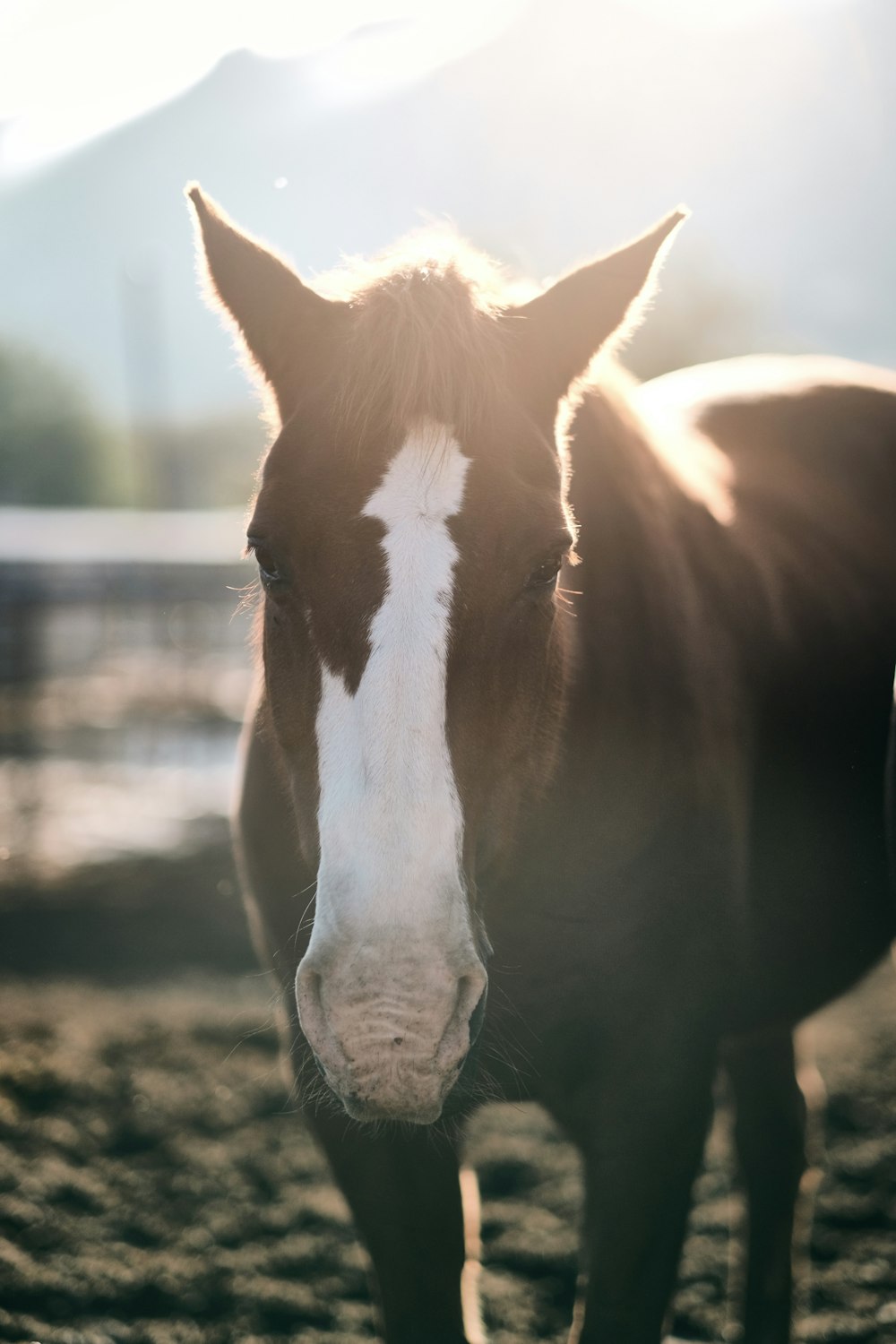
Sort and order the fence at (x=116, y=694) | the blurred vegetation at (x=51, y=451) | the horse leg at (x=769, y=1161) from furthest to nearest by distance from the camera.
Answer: the blurred vegetation at (x=51, y=451) → the fence at (x=116, y=694) → the horse leg at (x=769, y=1161)

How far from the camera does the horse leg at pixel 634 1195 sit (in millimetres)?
2242

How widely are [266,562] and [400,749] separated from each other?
47 centimetres

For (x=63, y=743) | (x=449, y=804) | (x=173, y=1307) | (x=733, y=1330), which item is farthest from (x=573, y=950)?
(x=63, y=743)

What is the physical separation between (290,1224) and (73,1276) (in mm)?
652

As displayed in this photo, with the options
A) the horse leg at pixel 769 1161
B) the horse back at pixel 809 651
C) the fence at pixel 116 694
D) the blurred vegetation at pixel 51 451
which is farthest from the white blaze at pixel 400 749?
the blurred vegetation at pixel 51 451

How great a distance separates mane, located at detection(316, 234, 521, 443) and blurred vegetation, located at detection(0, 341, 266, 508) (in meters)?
33.5

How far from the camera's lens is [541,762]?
2.08 m

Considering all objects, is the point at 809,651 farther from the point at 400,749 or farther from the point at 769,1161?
the point at 400,749

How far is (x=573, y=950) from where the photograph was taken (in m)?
2.26

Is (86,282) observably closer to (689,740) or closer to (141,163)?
(141,163)

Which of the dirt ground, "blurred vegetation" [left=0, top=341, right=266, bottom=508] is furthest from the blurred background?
"blurred vegetation" [left=0, top=341, right=266, bottom=508]

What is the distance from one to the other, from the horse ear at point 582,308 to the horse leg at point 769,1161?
197 centimetres

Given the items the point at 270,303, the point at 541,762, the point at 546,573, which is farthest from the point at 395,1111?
the point at 270,303

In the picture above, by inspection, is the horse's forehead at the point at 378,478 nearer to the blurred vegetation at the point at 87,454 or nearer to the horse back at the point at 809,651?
the horse back at the point at 809,651
